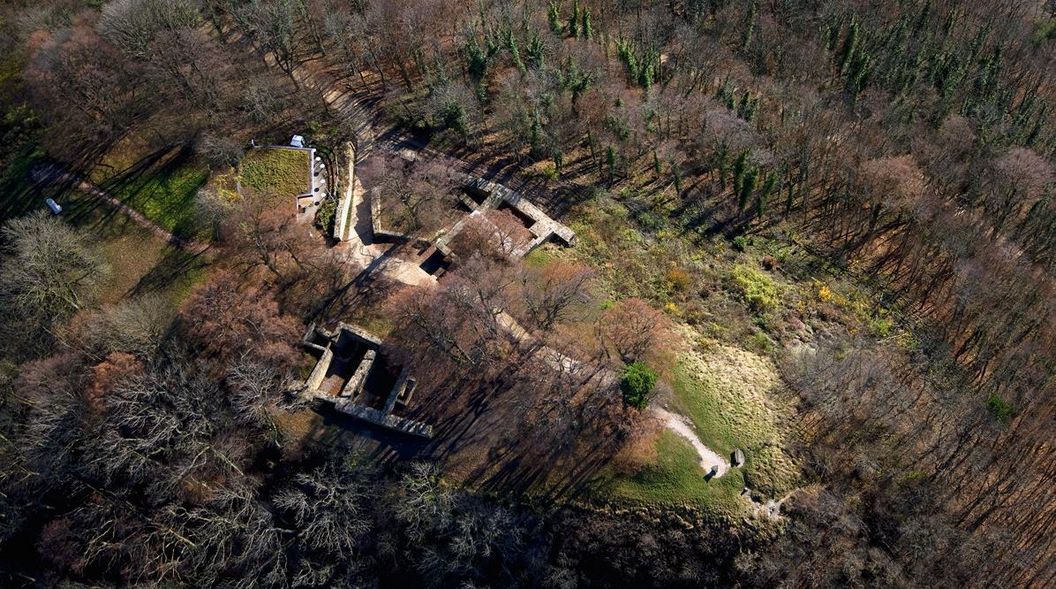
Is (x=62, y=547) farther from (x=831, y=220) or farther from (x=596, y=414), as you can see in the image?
(x=831, y=220)

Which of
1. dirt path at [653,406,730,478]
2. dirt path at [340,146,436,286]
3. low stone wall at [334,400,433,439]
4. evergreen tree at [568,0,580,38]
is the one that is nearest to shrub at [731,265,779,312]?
dirt path at [653,406,730,478]

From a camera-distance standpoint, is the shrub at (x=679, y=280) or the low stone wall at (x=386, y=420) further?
the shrub at (x=679, y=280)

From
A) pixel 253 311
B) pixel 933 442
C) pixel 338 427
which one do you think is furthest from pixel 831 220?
pixel 253 311

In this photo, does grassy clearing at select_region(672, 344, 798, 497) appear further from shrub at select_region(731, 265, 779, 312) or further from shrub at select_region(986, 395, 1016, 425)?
shrub at select_region(986, 395, 1016, 425)

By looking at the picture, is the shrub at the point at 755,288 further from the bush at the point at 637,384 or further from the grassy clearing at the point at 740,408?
the bush at the point at 637,384

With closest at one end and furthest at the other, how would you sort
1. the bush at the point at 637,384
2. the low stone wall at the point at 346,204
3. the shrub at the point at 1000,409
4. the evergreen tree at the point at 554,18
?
the bush at the point at 637,384
the shrub at the point at 1000,409
the low stone wall at the point at 346,204
the evergreen tree at the point at 554,18

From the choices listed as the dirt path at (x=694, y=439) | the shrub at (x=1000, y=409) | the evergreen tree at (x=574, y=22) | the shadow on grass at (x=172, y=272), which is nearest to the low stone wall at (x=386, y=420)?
the dirt path at (x=694, y=439)
